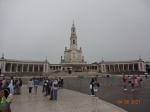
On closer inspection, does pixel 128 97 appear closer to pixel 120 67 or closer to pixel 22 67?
pixel 22 67

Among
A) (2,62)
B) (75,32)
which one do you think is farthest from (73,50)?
(2,62)

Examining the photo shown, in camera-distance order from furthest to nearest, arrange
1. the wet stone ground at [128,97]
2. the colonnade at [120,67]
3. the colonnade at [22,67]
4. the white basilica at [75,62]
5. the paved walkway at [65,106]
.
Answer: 1. the colonnade at [120,67]
2. the white basilica at [75,62]
3. the colonnade at [22,67]
4. the wet stone ground at [128,97]
5. the paved walkway at [65,106]

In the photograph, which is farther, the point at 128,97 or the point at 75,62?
the point at 75,62

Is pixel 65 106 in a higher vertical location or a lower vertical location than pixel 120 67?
lower

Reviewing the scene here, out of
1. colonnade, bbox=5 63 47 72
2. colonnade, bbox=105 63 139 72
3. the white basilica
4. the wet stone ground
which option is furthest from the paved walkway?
colonnade, bbox=105 63 139 72

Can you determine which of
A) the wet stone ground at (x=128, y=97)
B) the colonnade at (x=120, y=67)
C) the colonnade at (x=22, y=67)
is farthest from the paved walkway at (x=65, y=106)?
the colonnade at (x=120, y=67)

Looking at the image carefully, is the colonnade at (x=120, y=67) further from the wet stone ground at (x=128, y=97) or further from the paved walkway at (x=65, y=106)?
the paved walkway at (x=65, y=106)

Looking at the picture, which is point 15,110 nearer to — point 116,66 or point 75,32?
point 75,32

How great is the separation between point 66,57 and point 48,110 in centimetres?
7676

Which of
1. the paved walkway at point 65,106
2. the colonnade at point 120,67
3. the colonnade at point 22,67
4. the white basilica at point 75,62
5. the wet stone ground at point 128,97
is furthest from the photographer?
the colonnade at point 120,67

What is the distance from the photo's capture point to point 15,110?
8.16 m

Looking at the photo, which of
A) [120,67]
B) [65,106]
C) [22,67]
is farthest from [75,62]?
[65,106]

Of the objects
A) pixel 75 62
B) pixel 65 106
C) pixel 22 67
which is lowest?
pixel 65 106

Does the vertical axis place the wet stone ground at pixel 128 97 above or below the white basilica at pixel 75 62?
below
